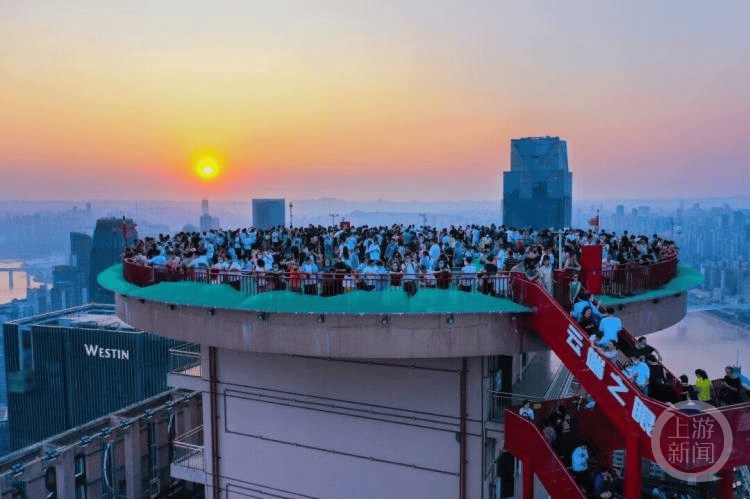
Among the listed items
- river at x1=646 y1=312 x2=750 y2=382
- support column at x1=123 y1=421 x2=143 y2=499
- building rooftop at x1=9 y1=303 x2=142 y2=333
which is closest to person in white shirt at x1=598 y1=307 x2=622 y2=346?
support column at x1=123 y1=421 x2=143 y2=499

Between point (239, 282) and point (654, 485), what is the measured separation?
647 inches

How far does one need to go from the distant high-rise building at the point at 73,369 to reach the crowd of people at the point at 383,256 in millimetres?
101006

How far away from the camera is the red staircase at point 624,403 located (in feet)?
38.4

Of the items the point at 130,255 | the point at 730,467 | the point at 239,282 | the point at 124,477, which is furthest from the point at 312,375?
the point at 124,477

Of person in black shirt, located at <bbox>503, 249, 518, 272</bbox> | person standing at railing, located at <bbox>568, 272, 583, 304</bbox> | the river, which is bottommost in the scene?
the river

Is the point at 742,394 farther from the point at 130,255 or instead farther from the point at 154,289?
the point at 130,255

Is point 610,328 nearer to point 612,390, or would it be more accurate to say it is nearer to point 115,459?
point 612,390

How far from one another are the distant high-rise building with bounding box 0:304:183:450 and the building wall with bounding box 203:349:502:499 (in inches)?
4214

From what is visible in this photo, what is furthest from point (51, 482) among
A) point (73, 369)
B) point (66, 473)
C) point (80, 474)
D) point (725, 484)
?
point (73, 369)

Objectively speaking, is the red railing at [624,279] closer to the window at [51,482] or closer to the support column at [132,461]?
the support column at [132,461]

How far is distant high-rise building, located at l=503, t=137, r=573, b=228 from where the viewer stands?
159875 mm

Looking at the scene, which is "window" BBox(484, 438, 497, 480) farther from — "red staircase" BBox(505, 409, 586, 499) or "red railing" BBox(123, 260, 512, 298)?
"red railing" BBox(123, 260, 512, 298)

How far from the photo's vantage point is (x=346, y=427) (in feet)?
64.4

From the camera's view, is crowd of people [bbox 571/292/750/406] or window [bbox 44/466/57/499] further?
window [bbox 44/466/57/499]
